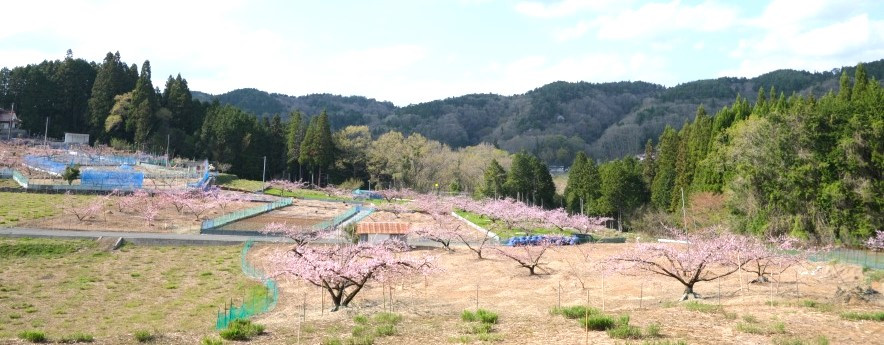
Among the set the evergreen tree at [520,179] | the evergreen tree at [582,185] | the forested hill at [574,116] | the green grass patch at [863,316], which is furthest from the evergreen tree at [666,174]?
the forested hill at [574,116]

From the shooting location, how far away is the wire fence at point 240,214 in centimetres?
4163

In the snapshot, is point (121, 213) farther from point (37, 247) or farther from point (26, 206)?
point (37, 247)

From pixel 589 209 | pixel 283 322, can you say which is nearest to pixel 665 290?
pixel 283 322

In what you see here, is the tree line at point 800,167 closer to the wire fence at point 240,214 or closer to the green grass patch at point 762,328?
the green grass patch at point 762,328

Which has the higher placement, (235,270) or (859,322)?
(859,322)

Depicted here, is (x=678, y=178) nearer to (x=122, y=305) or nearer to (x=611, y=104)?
(x=122, y=305)

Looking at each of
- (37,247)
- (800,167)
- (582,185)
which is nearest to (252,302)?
(37,247)

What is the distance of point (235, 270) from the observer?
30.2 meters

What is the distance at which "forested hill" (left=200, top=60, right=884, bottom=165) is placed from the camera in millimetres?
148875

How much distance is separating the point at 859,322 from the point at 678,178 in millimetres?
42760

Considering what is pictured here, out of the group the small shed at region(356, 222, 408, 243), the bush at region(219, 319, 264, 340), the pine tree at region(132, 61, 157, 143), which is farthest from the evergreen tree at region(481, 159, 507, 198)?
the bush at region(219, 319, 264, 340)

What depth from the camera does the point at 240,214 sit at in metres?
46.7

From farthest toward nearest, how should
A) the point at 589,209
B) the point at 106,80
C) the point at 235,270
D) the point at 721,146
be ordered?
the point at 106,80 < the point at 589,209 < the point at 721,146 < the point at 235,270

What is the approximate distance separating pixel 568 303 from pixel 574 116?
526ft
